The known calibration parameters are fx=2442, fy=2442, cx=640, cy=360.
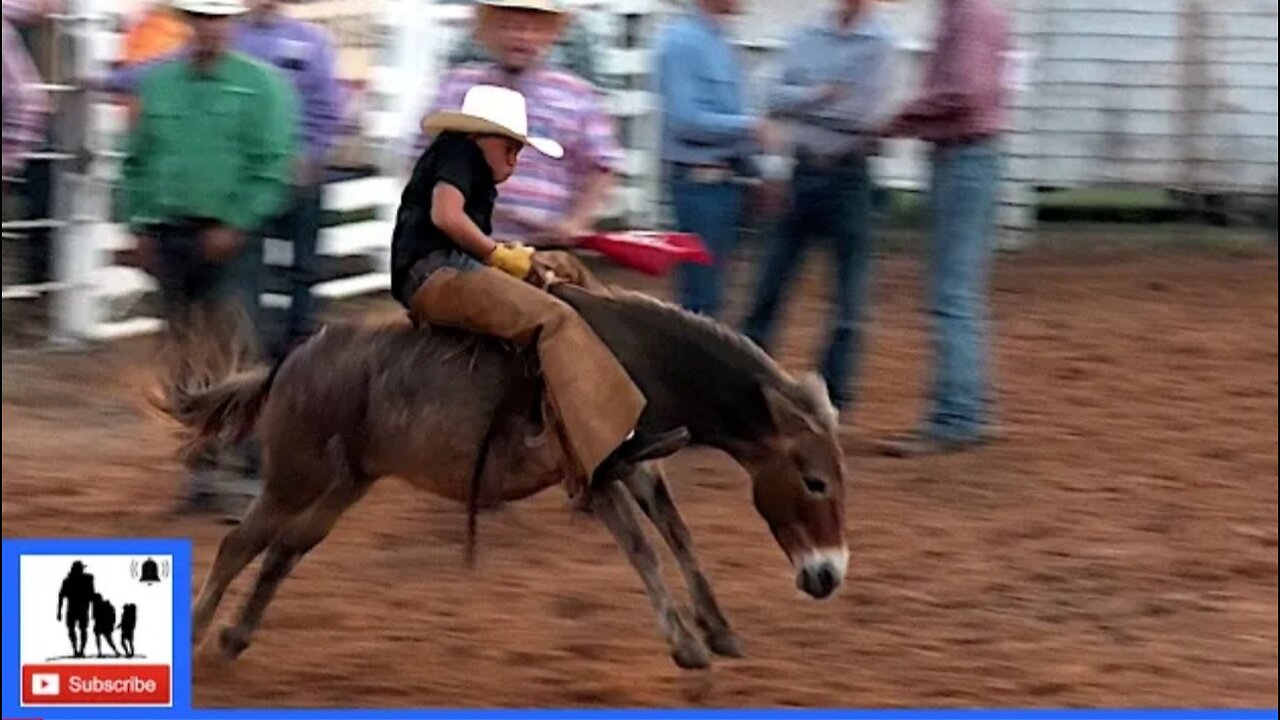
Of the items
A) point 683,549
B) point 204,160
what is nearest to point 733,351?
point 683,549

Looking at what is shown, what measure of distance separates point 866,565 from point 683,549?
1.18m

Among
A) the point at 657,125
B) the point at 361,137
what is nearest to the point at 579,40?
the point at 361,137

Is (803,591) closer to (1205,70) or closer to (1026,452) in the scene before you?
(1026,452)

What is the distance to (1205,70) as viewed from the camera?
13.3 meters

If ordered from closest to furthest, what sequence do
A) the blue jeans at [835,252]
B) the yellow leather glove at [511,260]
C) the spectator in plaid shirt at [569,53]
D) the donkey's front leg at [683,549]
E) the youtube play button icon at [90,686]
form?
the youtube play button icon at [90,686] < the yellow leather glove at [511,260] < the donkey's front leg at [683,549] < the spectator in plaid shirt at [569,53] < the blue jeans at [835,252]

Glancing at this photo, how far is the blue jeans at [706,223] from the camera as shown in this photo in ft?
26.8

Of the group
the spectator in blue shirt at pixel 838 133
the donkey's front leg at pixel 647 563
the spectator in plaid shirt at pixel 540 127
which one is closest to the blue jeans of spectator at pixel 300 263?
the spectator in plaid shirt at pixel 540 127

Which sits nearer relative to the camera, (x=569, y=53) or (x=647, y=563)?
(x=647, y=563)

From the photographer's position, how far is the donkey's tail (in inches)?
235

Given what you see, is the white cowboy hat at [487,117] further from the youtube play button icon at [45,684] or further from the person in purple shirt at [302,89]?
the person in purple shirt at [302,89]

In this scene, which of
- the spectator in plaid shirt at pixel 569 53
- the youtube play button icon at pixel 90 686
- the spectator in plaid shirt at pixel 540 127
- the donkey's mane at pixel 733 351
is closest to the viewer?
the youtube play button icon at pixel 90 686

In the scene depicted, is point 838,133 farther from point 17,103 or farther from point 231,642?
point 231,642

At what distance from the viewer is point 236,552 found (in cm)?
589

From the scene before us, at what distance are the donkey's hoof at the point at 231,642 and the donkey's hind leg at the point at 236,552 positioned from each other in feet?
0.20
